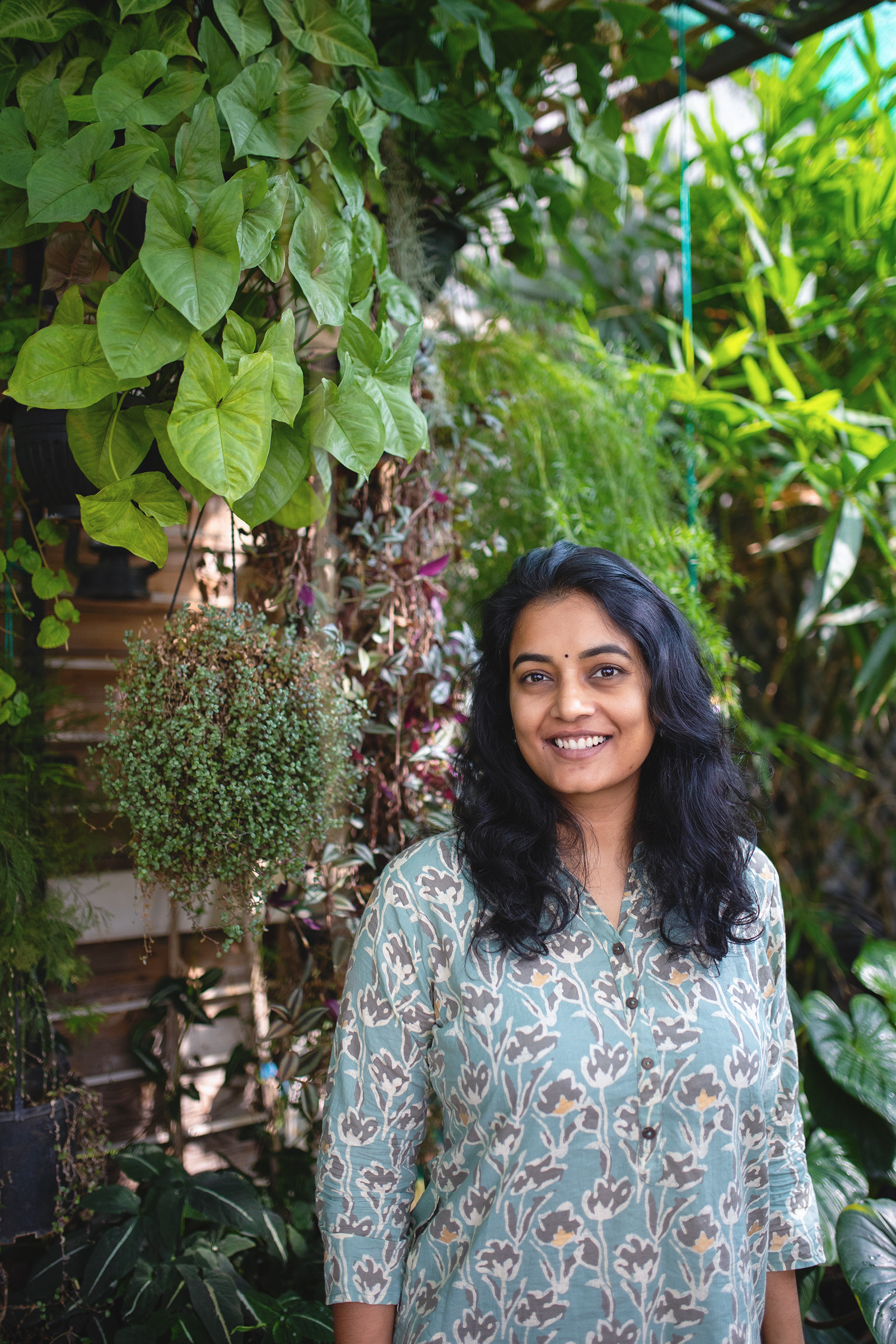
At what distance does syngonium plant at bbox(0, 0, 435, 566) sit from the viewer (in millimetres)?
961

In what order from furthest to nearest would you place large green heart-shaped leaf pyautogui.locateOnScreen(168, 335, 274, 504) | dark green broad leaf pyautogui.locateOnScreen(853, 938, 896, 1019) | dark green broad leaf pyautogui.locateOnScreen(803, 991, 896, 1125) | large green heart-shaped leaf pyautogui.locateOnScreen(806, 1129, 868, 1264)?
dark green broad leaf pyautogui.locateOnScreen(853, 938, 896, 1019)
dark green broad leaf pyautogui.locateOnScreen(803, 991, 896, 1125)
large green heart-shaped leaf pyautogui.locateOnScreen(806, 1129, 868, 1264)
large green heart-shaped leaf pyautogui.locateOnScreen(168, 335, 274, 504)

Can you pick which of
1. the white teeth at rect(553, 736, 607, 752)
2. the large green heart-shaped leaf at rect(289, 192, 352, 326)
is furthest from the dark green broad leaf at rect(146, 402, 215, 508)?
the white teeth at rect(553, 736, 607, 752)

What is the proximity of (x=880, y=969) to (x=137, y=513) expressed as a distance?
1684 mm

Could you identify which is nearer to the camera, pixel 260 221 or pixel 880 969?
pixel 260 221

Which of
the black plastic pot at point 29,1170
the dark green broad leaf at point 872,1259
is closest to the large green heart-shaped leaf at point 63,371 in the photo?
the black plastic pot at point 29,1170

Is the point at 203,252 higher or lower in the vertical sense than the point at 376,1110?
higher

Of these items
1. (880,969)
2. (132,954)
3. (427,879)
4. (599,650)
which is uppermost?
(599,650)

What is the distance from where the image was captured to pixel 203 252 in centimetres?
98

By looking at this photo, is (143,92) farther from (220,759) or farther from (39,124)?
(220,759)

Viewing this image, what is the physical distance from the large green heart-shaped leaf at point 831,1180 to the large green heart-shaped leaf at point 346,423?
4.29 feet

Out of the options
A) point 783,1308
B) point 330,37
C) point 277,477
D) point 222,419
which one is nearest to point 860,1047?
point 783,1308

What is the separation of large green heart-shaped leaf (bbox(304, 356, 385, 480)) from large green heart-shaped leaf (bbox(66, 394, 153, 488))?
199 millimetres

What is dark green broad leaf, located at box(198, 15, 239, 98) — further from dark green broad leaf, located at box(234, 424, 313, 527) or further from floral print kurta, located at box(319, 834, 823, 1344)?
floral print kurta, located at box(319, 834, 823, 1344)

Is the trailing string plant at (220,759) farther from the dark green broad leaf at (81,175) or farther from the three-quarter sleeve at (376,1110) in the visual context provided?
the dark green broad leaf at (81,175)
